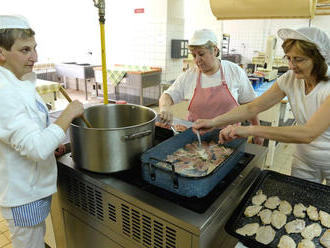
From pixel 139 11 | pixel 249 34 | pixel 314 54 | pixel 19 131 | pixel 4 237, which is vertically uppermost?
pixel 139 11

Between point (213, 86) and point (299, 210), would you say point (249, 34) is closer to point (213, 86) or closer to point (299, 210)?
point (213, 86)

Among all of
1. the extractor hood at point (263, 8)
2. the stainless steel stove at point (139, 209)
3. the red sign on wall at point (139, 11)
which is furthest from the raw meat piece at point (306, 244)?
the red sign on wall at point (139, 11)

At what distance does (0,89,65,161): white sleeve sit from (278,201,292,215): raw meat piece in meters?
0.86

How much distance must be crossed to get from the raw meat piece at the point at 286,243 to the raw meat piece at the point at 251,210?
0.39 ft

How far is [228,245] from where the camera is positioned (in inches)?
39.8

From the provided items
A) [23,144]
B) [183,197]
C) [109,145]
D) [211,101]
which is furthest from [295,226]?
[211,101]

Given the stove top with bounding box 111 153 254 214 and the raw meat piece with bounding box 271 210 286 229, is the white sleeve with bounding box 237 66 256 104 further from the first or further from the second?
the raw meat piece with bounding box 271 210 286 229

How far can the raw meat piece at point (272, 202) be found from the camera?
3.08 feet

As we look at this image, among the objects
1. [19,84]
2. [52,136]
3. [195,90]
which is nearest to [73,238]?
[52,136]

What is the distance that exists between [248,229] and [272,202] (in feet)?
0.65

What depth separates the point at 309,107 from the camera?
120 centimetres

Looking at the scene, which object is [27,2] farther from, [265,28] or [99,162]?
[265,28]

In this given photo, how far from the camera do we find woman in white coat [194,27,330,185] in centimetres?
105

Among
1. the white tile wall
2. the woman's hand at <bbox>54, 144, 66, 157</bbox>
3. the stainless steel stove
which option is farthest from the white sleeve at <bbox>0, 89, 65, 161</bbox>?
the white tile wall
